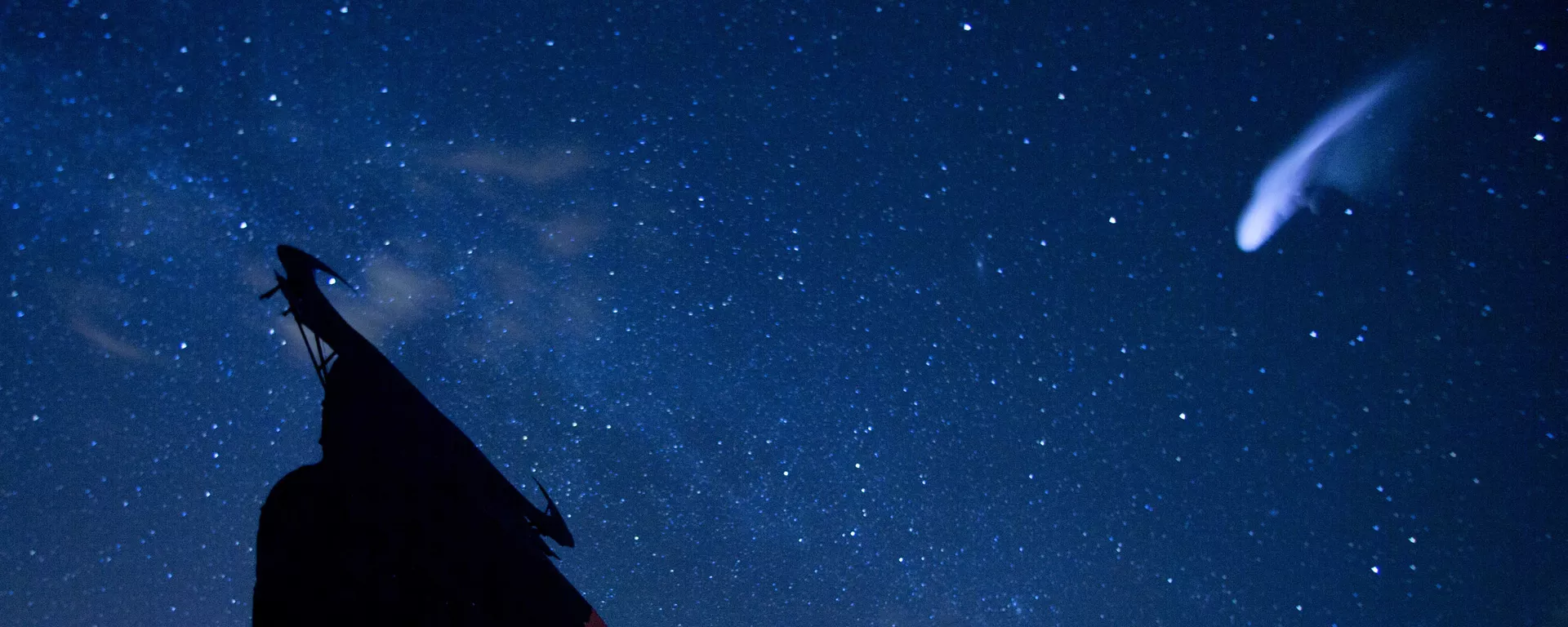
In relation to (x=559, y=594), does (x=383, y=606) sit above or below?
above

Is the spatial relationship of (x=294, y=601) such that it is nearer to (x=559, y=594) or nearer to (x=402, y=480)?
(x=402, y=480)

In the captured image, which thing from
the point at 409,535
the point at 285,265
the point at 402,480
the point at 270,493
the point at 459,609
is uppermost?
the point at 285,265

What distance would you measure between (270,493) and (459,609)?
109cm

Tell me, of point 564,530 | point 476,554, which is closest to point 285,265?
point 476,554

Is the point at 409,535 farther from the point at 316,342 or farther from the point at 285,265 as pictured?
the point at 285,265

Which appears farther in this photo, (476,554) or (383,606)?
(476,554)

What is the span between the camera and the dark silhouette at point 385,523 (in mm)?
3316

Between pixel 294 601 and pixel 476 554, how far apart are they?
905mm

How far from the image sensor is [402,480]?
3805 mm

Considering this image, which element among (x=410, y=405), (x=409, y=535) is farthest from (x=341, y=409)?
(x=409, y=535)

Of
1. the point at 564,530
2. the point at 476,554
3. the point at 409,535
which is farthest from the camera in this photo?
the point at 564,530

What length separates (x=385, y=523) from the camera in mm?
3611

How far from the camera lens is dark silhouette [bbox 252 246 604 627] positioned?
3316mm

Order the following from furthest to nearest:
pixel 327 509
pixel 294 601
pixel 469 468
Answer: pixel 469 468
pixel 327 509
pixel 294 601
